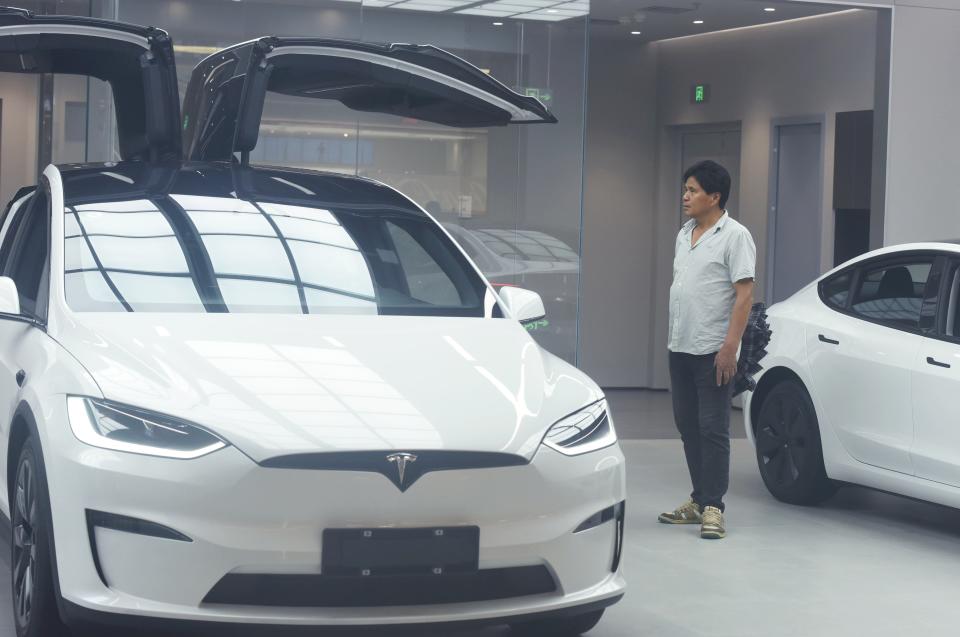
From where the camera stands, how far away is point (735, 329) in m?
6.54

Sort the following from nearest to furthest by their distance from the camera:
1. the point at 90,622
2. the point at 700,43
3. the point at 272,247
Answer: the point at 90,622, the point at 272,247, the point at 700,43

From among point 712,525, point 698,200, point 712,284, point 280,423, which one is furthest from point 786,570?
point 280,423

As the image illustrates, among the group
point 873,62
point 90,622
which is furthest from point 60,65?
point 873,62

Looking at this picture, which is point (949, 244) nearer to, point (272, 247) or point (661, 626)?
point (661, 626)

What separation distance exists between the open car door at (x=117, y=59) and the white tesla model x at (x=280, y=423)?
998 mm

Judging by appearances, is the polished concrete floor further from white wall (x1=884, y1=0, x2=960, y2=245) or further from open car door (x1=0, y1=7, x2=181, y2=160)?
white wall (x1=884, y1=0, x2=960, y2=245)

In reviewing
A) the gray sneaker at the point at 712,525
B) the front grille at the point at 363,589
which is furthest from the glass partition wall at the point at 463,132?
the front grille at the point at 363,589

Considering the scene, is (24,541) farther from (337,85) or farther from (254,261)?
(337,85)

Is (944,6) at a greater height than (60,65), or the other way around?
(944,6)

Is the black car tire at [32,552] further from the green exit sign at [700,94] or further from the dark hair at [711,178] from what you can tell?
the green exit sign at [700,94]

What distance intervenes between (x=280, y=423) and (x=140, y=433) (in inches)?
14.5

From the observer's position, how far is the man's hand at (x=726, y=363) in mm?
6539

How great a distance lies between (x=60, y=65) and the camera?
6.79 metres

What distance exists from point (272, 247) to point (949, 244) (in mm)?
3635
